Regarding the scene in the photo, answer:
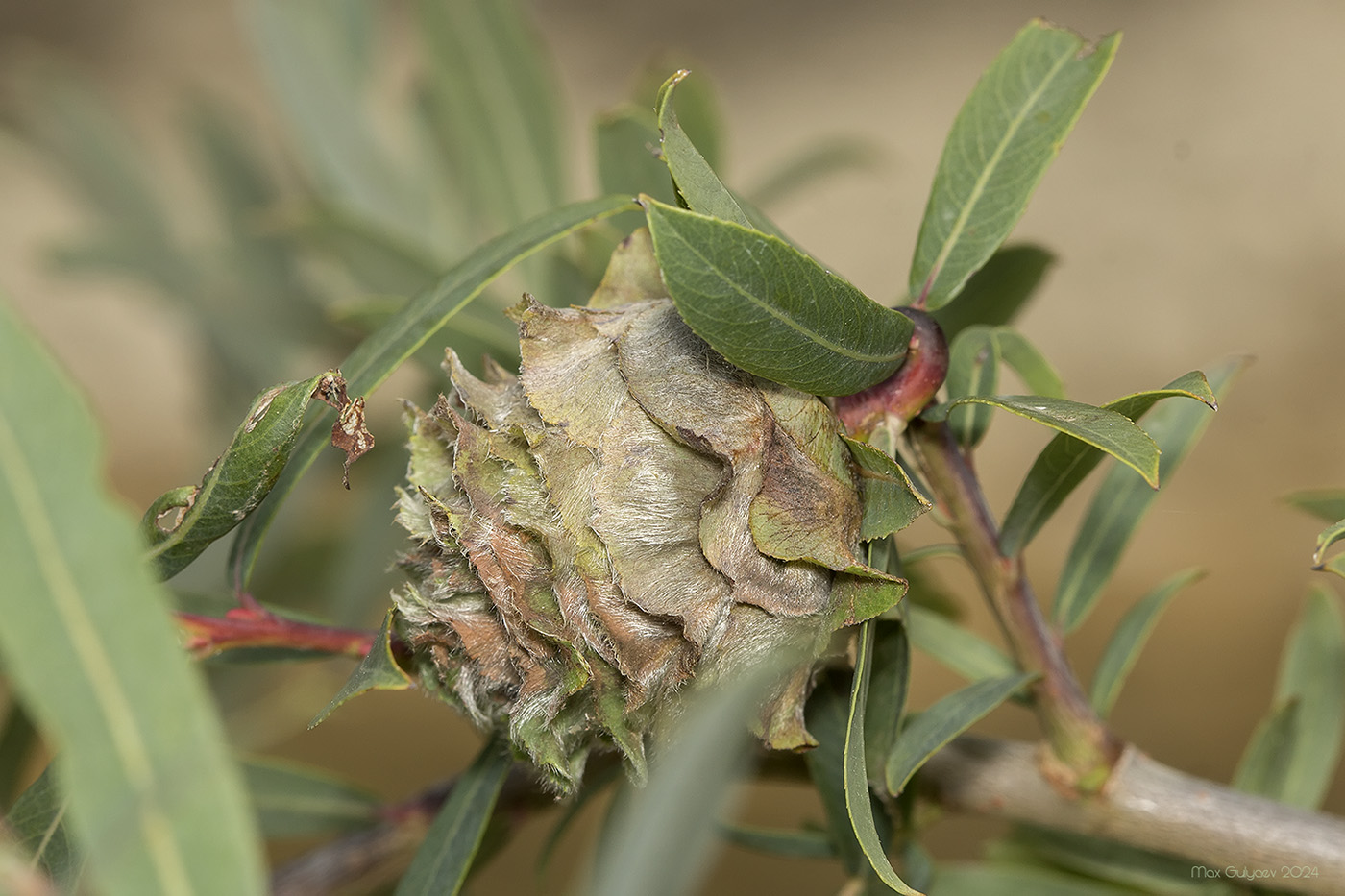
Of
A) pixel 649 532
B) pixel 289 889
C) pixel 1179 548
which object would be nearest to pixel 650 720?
pixel 649 532

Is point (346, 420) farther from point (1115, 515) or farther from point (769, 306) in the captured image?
point (1115, 515)

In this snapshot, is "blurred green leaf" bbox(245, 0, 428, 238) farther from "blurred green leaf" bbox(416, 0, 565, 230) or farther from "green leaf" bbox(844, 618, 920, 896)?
"green leaf" bbox(844, 618, 920, 896)

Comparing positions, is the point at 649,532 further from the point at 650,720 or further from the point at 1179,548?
the point at 1179,548

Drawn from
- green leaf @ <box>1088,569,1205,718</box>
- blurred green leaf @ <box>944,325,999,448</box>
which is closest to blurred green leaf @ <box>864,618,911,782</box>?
blurred green leaf @ <box>944,325,999,448</box>

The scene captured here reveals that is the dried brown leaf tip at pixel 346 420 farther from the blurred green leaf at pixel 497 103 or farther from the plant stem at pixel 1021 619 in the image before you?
the blurred green leaf at pixel 497 103

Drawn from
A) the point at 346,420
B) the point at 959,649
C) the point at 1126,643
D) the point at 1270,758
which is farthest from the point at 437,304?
the point at 1270,758

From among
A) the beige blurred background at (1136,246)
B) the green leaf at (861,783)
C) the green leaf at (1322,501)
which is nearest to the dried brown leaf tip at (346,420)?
the green leaf at (861,783)
